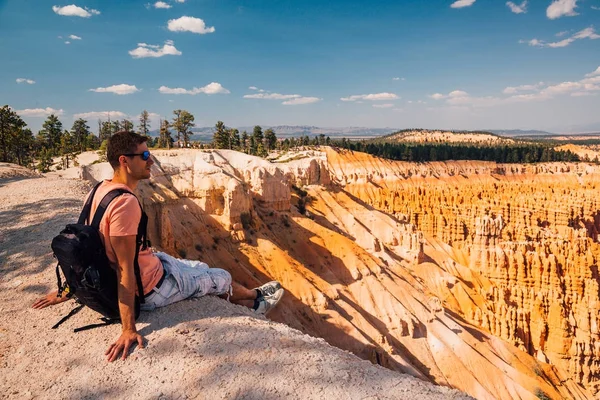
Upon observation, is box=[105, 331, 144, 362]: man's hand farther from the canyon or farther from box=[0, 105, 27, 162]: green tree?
box=[0, 105, 27, 162]: green tree

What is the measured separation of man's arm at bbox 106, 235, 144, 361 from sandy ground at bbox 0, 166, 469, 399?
0.14 metres

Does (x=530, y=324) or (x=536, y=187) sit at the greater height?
(x=536, y=187)

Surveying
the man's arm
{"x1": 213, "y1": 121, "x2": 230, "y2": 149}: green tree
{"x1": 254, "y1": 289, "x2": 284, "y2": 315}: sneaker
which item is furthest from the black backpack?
{"x1": 213, "y1": 121, "x2": 230, "y2": 149}: green tree

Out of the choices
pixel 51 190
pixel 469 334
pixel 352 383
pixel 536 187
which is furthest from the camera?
pixel 536 187

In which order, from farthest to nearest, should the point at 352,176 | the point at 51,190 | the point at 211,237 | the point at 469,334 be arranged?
the point at 352,176 → the point at 469,334 → the point at 211,237 → the point at 51,190

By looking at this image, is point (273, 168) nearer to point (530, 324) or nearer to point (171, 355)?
point (530, 324)

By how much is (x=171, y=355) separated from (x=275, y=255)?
72.9ft

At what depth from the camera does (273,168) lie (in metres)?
32.8

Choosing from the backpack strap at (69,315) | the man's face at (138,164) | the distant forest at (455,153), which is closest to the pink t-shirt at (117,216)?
the man's face at (138,164)

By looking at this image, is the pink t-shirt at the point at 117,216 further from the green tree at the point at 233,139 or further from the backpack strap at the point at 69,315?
the green tree at the point at 233,139

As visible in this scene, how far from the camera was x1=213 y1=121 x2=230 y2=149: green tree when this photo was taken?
5938cm

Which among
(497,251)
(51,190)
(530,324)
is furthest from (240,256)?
(497,251)

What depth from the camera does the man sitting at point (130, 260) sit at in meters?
4.23

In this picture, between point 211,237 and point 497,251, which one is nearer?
point 211,237
